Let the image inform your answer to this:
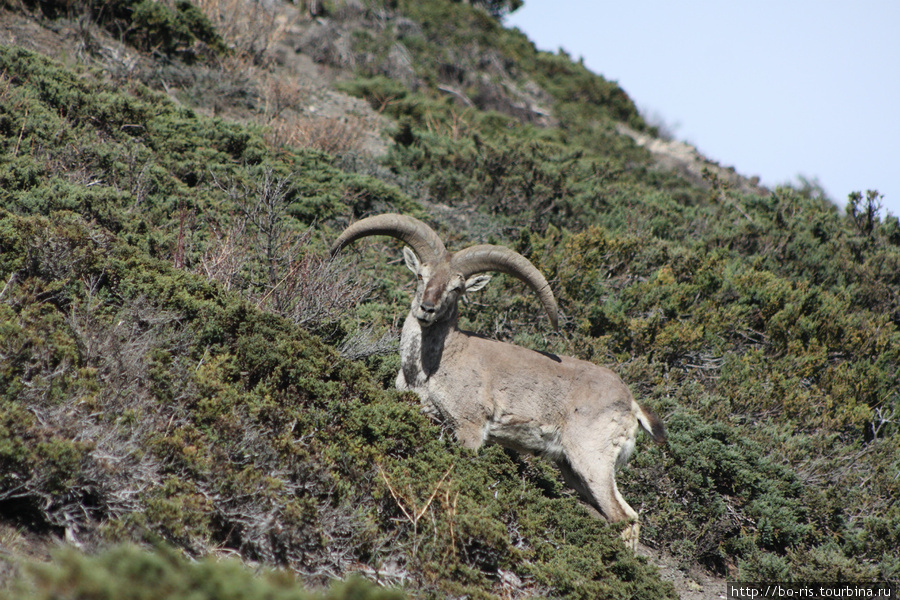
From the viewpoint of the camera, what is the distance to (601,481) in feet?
21.3

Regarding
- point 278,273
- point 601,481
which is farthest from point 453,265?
point 601,481

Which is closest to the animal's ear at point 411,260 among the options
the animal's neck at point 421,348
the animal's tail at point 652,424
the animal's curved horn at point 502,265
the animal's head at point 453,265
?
the animal's head at point 453,265

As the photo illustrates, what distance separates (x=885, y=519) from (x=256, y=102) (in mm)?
13269

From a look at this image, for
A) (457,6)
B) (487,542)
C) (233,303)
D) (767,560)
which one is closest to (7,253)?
(233,303)

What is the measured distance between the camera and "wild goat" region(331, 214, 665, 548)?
21.9 feet

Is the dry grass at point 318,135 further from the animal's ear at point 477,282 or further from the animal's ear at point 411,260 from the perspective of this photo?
the animal's ear at point 477,282

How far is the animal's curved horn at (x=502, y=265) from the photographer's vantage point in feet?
23.5

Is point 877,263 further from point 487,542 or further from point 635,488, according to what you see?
point 487,542

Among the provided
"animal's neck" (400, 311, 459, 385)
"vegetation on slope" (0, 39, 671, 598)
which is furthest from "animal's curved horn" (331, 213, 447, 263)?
"vegetation on slope" (0, 39, 671, 598)

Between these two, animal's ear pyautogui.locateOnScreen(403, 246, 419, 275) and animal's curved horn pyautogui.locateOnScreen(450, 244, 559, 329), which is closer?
animal's curved horn pyautogui.locateOnScreen(450, 244, 559, 329)

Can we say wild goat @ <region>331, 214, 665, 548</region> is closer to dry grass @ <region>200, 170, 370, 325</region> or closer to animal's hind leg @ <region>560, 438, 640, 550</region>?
animal's hind leg @ <region>560, 438, 640, 550</region>

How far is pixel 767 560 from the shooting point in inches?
264

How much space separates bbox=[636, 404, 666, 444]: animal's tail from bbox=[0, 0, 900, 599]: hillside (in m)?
0.79

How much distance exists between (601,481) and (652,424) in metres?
0.90
